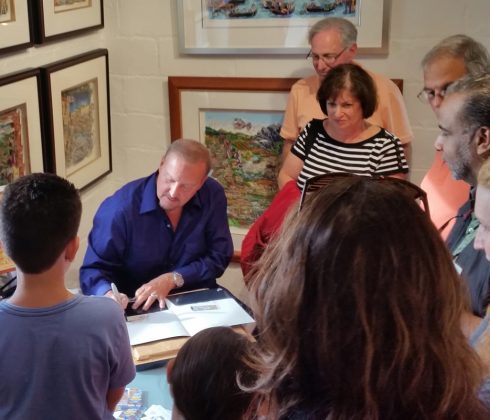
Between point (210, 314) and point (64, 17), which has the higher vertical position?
point (64, 17)

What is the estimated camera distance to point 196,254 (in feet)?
6.94

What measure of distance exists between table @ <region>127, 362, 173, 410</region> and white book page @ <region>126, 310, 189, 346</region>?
0.08 meters

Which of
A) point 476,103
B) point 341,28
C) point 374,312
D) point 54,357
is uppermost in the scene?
point 341,28

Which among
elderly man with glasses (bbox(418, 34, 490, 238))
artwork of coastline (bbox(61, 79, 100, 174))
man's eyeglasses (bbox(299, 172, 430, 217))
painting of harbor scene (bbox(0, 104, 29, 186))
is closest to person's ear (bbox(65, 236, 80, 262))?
man's eyeglasses (bbox(299, 172, 430, 217))

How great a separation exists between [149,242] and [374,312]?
1.40 m

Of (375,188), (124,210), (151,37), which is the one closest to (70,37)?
(151,37)

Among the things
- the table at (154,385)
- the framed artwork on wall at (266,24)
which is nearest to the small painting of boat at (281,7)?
the framed artwork on wall at (266,24)

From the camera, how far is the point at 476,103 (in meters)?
1.59

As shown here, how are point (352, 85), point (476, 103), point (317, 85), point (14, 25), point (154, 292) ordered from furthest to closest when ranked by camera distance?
point (317, 85) < point (352, 85) < point (14, 25) < point (154, 292) < point (476, 103)

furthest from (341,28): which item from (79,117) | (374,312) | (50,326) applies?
(374,312)

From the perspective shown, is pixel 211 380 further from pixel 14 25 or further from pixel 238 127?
pixel 238 127

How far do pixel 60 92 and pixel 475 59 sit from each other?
60.9 inches

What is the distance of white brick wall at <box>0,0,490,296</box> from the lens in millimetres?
2562

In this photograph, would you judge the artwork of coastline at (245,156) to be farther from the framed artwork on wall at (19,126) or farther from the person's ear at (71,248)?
the person's ear at (71,248)
